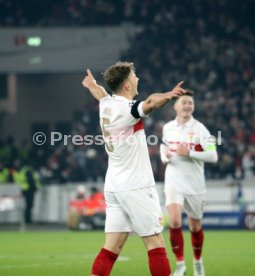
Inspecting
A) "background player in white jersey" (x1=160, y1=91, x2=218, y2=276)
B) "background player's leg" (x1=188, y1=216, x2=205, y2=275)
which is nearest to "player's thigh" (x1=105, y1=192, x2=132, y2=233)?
"background player's leg" (x1=188, y1=216, x2=205, y2=275)

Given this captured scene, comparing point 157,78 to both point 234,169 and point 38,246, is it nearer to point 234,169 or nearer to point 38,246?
point 234,169

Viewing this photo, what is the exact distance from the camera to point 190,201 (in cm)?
1271

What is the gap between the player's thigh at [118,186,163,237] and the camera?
28.7 ft

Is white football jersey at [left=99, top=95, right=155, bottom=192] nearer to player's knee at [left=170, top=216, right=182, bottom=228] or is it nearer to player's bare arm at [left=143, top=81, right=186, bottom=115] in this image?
player's bare arm at [left=143, top=81, right=186, bottom=115]

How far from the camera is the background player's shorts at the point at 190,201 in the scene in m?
12.7

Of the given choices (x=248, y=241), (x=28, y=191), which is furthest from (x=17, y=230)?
Answer: (x=248, y=241)

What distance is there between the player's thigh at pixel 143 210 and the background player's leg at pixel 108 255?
219mm

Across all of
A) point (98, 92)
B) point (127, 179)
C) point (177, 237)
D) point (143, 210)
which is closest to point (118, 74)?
point (98, 92)

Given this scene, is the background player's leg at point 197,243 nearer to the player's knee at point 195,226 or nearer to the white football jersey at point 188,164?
the player's knee at point 195,226

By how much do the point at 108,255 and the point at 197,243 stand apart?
12.0 feet

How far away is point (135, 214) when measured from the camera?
8773mm

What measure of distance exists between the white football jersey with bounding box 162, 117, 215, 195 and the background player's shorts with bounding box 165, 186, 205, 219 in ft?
0.18

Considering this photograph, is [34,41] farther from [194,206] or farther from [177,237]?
→ [177,237]
